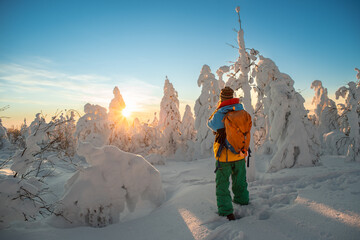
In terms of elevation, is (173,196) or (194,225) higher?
(194,225)

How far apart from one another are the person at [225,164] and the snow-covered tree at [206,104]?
11.8 metres

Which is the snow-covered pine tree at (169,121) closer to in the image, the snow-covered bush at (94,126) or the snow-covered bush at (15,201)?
the snow-covered bush at (94,126)

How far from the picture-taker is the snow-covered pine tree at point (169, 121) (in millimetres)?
18656

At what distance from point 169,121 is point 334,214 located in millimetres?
16639

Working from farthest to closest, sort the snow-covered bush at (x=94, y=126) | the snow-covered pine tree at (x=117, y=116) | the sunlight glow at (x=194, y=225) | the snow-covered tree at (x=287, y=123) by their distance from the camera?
the snow-covered pine tree at (x=117, y=116)
the snow-covered bush at (x=94, y=126)
the snow-covered tree at (x=287, y=123)
the sunlight glow at (x=194, y=225)

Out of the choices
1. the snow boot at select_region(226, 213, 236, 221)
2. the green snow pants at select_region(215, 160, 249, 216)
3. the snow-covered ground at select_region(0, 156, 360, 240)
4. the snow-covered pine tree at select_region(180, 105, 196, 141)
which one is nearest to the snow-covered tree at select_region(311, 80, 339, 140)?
the snow-covered pine tree at select_region(180, 105, 196, 141)

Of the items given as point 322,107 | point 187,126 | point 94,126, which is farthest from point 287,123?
point 322,107

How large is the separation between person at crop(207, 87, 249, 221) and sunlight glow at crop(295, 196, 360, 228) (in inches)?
38.5

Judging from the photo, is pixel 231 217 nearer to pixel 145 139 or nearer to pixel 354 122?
pixel 354 122

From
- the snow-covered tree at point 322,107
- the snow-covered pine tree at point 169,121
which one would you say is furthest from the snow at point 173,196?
the snow-covered tree at point 322,107

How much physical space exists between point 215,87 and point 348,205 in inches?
512

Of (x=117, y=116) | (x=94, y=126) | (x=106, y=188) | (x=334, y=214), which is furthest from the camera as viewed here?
(x=117, y=116)

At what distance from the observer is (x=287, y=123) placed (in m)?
8.05

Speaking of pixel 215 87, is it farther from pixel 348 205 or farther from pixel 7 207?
pixel 7 207
